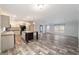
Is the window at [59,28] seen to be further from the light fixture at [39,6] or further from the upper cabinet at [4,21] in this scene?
the upper cabinet at [4,21]

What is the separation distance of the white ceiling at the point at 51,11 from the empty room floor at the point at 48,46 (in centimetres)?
46

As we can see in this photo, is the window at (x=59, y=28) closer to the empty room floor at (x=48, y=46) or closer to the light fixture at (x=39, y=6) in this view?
the empty room floor at (x=48, y=46)

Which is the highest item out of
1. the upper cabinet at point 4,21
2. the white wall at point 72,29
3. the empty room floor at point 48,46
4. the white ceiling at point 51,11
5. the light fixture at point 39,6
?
the light fixture at point 39,6

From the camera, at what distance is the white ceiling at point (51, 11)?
7.97 ft

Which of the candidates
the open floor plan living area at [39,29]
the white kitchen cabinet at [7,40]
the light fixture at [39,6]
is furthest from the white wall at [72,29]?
the white kitchen cabinet at [7,40]

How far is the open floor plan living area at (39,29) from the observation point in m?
2.43

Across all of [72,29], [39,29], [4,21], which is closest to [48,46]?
[39,29]

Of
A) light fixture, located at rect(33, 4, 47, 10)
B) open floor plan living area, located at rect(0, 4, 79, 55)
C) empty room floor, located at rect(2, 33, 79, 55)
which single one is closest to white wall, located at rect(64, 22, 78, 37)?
open floor plan living area, located at rect(0, 4, 79, 55)

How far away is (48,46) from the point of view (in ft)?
8.32

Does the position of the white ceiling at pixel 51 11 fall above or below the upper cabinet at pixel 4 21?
above

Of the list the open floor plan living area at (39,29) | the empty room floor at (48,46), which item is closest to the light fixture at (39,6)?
the open floor plan living area at (39,29)

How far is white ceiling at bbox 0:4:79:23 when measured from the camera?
2.43 meters

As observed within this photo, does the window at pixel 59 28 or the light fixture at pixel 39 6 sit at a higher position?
the light fixture at pixel 39 6
